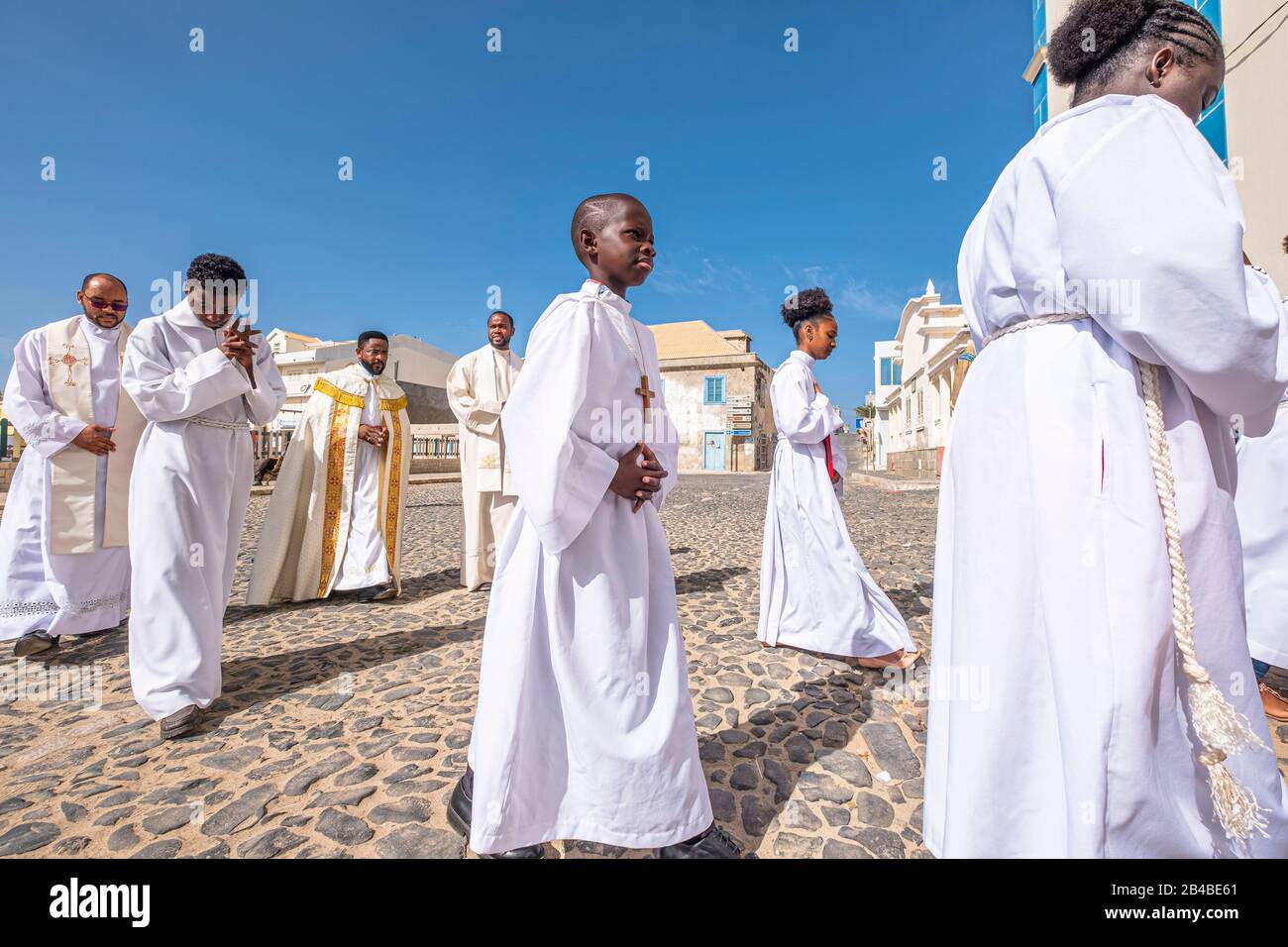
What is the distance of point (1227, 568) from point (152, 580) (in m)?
3.62

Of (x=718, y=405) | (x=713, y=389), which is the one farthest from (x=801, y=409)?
(x=713, y=389)

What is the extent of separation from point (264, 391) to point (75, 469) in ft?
5.75

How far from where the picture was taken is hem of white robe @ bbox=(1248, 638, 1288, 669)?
2.56m

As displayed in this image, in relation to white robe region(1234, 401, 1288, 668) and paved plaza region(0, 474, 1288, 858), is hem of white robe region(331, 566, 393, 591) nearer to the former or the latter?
paved plaza region(0, 474, 1288, 858)

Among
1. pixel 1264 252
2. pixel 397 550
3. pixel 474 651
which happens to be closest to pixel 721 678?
pixel 474 651

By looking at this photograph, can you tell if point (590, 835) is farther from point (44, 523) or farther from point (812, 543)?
point (44, 523)

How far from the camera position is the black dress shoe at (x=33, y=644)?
3.44m

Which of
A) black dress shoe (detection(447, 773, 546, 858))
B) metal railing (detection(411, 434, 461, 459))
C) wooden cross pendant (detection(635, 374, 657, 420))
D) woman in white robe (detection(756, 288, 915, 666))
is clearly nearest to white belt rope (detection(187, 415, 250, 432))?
black dress shoe (detection(447, 773, 546, 858))

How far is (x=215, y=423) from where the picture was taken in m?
2.81

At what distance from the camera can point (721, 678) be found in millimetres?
3143

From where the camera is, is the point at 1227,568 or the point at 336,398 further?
the point at 336,398

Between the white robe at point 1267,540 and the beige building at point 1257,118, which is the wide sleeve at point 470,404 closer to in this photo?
the white robe at point 1267,540
